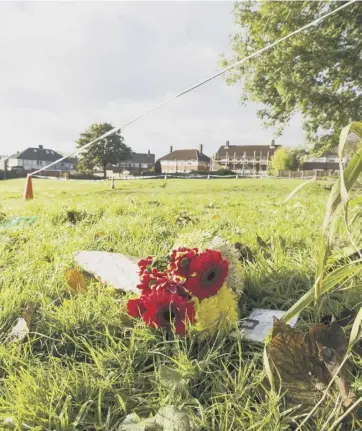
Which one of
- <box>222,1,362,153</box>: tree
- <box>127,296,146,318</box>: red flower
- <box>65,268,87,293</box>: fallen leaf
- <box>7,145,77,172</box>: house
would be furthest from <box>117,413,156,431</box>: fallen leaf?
<box>7,145,77,172</box>: house

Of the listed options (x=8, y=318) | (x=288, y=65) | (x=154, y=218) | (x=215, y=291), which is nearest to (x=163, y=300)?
(x=215, y=291)

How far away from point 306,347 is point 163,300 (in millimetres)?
543

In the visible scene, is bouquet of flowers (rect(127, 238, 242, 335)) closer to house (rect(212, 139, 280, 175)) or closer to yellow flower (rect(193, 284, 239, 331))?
yellow flower (rect(193, 284, 239, 331))

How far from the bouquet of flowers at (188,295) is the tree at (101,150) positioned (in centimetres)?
7223

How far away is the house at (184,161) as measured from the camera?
8569 centimetres

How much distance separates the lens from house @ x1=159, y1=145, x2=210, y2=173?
281 feet

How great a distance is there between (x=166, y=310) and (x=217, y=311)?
0.20m

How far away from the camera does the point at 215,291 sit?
4.58ft

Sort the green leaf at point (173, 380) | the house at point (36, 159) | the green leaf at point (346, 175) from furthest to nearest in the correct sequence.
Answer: the house at point (36, 159) → the green leaf at point (173, 380) → the green leaf at point (346, 175)


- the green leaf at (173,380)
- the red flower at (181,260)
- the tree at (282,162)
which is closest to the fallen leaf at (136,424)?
the green leaf at (173,380)

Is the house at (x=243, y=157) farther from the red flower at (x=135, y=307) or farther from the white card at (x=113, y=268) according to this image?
the red flower at (x=135, y=307)

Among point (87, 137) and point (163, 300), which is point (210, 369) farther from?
point (87, 137)

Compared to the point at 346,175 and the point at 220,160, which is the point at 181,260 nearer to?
the point at 346,175

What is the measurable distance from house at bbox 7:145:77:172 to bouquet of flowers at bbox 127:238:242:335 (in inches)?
3742
